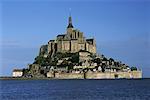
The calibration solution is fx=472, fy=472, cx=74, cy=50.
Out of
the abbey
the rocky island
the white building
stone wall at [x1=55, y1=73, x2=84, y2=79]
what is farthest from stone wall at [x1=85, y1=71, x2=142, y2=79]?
the white building

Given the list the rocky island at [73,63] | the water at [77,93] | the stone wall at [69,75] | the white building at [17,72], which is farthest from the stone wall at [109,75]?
the water at [77,93]

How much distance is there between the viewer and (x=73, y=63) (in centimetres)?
12156

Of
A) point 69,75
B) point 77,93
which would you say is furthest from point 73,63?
point 77,93

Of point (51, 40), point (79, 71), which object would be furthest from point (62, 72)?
point (51, 40)

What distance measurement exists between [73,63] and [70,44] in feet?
21.3

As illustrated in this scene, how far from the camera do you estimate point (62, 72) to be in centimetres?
11831

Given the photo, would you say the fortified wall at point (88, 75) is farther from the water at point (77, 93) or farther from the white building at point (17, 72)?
the water at point (77, 93)

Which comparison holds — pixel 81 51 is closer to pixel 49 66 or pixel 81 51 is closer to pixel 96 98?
pixel 49 66

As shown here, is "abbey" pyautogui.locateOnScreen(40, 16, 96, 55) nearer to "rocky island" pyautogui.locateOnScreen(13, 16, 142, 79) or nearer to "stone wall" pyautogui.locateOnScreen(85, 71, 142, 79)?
"rocky island" pyautogui.locateOnScreen(13, 16, 142, 79)

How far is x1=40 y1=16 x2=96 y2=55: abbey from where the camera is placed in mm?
125188

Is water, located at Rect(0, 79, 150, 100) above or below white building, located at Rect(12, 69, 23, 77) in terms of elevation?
Answer: below

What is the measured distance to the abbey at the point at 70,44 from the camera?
125188 millimetres

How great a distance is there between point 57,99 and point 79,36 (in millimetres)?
92348

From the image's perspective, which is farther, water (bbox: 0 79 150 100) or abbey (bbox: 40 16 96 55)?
abbey (bbox: 40 16 96 55)
